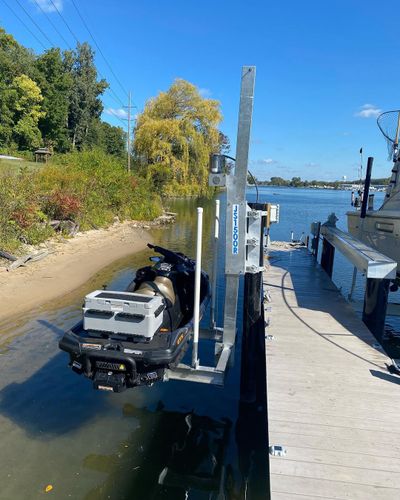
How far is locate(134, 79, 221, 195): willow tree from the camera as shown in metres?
28.4

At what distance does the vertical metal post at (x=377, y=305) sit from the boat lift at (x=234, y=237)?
2394mm

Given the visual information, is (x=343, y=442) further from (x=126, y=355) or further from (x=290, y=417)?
(x=126, y=355)

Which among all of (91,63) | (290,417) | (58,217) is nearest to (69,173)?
(58,217)

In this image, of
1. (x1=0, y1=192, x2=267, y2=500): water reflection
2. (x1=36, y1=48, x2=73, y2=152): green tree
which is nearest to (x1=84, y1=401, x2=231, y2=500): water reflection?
(x1=0, y1=192, x2=267, y2=500): water reflection

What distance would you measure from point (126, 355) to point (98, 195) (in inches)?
698

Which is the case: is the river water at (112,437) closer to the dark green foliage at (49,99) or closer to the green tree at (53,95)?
the dark green foliage at (49,99)

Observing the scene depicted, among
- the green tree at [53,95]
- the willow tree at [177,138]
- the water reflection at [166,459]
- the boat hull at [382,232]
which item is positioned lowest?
the water reflection at [166,459]

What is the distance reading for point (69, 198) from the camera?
53.7ft

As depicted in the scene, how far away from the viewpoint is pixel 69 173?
19.5m

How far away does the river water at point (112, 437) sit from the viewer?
4043 millimetres

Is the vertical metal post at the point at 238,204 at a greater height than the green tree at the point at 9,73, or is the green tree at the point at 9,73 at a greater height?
the green tree at the point at 9,73

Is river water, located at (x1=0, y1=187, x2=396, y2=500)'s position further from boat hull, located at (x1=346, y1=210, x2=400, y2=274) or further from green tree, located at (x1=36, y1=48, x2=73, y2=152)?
green tree, located at (x1=36, y1=48, x2=73, y2=152)

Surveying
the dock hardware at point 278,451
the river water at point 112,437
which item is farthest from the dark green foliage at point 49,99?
the dock hardware at point 278,451

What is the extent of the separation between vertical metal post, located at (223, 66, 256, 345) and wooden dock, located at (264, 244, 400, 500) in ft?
2.93
